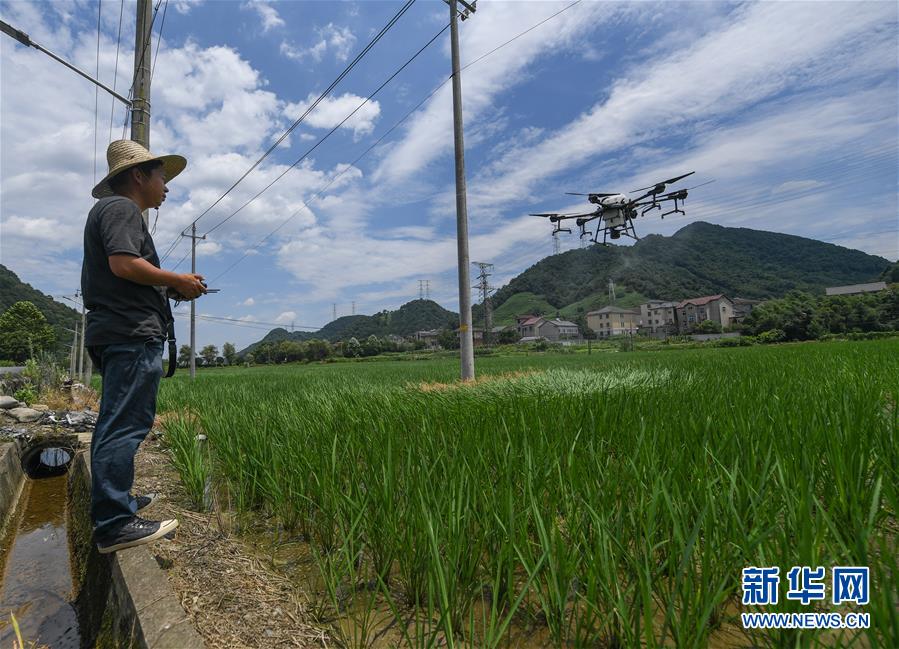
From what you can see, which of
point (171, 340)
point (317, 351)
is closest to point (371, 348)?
point (317, 351)

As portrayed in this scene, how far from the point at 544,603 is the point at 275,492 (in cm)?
144

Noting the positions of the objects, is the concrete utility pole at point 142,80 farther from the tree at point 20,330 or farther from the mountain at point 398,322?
the mountain at point 398,322

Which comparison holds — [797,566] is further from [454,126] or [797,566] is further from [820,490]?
[454,126]

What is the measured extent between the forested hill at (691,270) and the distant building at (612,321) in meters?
13.6

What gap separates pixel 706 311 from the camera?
242 feet

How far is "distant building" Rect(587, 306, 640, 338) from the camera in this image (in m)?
81.6

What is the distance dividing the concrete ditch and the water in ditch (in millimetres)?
47

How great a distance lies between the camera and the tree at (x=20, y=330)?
128 feet

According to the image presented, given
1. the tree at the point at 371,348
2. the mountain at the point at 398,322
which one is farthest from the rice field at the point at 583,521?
the mountain at the point at 398,322

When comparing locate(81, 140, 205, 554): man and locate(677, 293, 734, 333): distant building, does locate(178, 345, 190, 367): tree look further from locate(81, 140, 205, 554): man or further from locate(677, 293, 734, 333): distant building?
locate(677, 293, 734, 333): distant building

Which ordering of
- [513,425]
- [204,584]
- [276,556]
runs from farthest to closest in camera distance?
[513,425], [276,556], [204,584]

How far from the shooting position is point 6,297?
42219 mm

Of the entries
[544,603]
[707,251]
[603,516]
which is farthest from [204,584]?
[707,251]

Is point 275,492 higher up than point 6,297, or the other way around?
point 6,297
